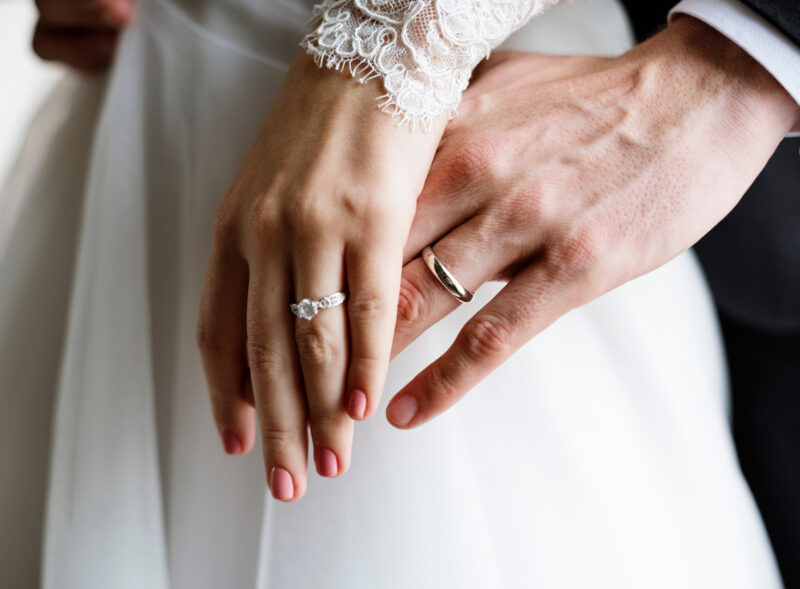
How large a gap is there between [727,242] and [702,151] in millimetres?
557

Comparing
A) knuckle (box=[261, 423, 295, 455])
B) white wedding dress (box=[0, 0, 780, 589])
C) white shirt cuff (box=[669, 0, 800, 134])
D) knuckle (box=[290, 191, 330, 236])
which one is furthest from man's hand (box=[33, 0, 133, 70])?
white shirt cuff (box=[669, 0, 800, 134])

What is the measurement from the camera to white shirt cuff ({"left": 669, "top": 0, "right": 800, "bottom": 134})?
66 cm

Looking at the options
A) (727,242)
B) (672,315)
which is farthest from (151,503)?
(727,242)

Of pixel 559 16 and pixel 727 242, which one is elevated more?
pixel 559 16

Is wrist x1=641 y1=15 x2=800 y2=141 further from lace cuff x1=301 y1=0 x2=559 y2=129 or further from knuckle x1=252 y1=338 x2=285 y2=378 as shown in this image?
knuckle x1=252 y1=338 x2=285 y2=378

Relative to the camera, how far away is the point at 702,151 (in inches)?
26.2

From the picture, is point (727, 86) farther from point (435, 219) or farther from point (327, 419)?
point (327, 419)

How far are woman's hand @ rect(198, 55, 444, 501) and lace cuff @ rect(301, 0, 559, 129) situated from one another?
19 millimetres

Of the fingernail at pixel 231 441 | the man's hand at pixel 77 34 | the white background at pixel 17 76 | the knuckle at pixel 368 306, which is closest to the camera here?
the knuckle at pixel 368 306

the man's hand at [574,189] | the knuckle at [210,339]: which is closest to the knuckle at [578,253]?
the man's hand at [574,189]

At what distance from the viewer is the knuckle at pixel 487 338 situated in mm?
627

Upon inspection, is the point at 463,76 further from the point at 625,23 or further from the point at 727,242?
Answer: the point at 727,242

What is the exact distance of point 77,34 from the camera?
1106 millimetres

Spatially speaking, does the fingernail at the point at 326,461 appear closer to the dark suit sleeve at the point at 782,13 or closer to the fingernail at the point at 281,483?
the fingernail at the point at 281,483
